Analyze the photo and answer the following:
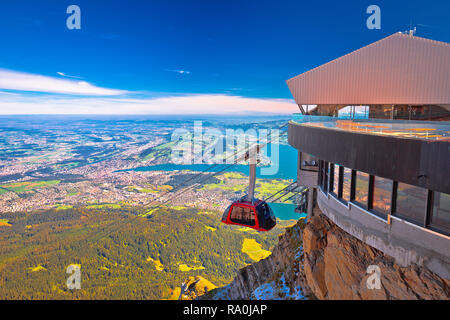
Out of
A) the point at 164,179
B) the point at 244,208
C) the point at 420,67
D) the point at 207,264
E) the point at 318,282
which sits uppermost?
the point at 420,67

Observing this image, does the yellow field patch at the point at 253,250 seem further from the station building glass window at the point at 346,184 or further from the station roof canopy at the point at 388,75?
the station building glass window at the point at 346,184

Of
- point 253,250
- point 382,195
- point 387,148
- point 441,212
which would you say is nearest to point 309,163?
point 382,195

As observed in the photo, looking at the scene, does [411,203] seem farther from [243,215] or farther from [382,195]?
[243,215]

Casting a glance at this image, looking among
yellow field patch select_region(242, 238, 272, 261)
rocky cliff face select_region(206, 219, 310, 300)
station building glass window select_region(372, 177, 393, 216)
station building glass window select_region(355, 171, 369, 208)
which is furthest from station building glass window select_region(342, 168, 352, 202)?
yellow field patch select_region(242, 238, 272, 261)
